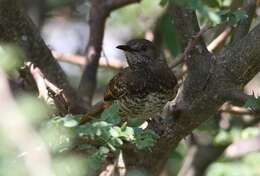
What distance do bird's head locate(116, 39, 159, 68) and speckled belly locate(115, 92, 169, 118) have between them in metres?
0.47

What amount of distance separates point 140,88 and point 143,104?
0.56 feet

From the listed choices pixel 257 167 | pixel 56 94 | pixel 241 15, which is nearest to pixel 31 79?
pixel 56 94

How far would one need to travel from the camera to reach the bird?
424cm

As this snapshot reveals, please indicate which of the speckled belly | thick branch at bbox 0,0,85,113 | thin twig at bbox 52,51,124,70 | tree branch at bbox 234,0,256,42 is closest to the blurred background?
thin twig at bbox 52,51,124,70

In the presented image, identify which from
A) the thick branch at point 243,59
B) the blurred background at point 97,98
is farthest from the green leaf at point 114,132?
the thick branch at point 243,59

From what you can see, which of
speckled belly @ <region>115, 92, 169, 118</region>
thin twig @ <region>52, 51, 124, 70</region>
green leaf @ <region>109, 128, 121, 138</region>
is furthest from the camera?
thin twig @ <region>52, 51, 124, 70</region>

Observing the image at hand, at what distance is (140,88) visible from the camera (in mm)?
4332

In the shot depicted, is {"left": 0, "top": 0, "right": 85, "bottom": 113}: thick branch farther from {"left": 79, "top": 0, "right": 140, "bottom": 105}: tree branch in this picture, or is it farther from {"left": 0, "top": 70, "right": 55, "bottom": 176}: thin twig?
{"left": 0, "top": 70, "right": 55, "bottom": 176}: thin twig

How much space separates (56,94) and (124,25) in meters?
3.46

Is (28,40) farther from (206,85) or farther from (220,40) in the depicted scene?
(220,40)

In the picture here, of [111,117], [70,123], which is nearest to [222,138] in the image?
[111,117]

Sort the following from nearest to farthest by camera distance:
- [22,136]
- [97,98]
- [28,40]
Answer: [22,136], [28,40], [97,98]

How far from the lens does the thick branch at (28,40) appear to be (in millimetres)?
3881

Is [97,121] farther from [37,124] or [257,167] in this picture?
[257,167]
